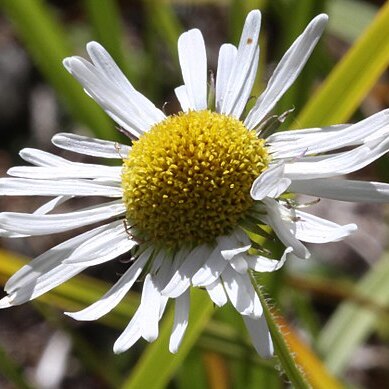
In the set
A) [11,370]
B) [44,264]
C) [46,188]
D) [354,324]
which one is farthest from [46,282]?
[354,324]

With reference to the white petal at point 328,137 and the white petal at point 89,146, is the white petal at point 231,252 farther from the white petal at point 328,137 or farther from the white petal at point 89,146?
the white petal at point 89,146

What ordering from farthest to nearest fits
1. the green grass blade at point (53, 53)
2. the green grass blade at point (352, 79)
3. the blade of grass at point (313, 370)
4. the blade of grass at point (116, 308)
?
the green grass blade at point (53, 53) → the blade of grass at point (116, 308) → the blade of grass at point (313, 370) → the green grass blade at point (352, 79)

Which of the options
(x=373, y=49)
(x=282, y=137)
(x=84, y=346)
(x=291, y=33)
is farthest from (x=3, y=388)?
(x=282, y=137)

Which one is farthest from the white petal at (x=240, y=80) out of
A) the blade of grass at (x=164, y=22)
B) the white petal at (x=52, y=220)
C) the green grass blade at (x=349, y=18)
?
the blade of grass at (x=164, y=22)

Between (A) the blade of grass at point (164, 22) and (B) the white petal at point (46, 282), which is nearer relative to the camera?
(B) the white petal at point (46, 282)

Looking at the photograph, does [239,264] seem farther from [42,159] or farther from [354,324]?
[354,324]

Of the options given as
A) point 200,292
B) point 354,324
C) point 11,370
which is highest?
point 200,292

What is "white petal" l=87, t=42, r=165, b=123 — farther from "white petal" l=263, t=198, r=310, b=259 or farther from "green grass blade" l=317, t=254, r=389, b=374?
"green grass blade" l=317, t=254, r=389, b=374
